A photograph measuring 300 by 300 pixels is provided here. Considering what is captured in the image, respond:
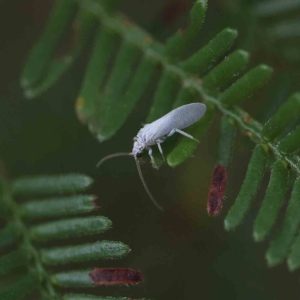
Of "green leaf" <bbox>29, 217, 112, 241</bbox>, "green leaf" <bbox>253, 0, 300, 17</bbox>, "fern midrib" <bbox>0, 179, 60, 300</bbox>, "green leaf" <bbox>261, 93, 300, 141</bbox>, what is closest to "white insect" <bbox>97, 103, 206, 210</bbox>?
"green leaf" <bbox>261, 93, 300, 141</bbox>

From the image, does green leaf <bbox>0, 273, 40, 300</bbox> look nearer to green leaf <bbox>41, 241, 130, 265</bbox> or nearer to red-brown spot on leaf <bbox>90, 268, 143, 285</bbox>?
green leaf <bbox>41, 241, 130, 265</bbox>

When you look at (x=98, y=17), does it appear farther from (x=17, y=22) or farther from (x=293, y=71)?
(x=293, y=71)

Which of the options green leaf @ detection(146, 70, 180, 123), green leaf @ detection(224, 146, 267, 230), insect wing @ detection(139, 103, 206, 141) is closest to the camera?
green leaf @ detection(224, 146, 267, 230)

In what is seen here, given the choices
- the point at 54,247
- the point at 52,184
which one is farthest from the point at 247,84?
the point at 54,247

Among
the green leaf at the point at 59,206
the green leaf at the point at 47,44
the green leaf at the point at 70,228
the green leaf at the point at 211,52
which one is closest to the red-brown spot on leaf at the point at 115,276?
the green leaf at the point at 70,228

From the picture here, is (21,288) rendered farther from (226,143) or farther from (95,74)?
(95,74)

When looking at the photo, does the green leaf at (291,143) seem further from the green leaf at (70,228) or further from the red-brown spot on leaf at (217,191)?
the green leaf at (70,228)

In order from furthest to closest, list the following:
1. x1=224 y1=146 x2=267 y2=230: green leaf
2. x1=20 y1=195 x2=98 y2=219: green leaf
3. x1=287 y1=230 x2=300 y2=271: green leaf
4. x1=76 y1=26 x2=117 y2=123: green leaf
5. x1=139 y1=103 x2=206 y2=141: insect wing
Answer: x1=76 y1=26 x2=117 y2=123: green leaf → x1=139 y1=103 x2=206 y2=141: insect wing → x1=20 y1=195 x2=98 y2=219: green leaf → x1=224 y1=146 x2=267 y2=230: green leaf → x1=287 y1=230 x2=300 y2=271: green leaf
